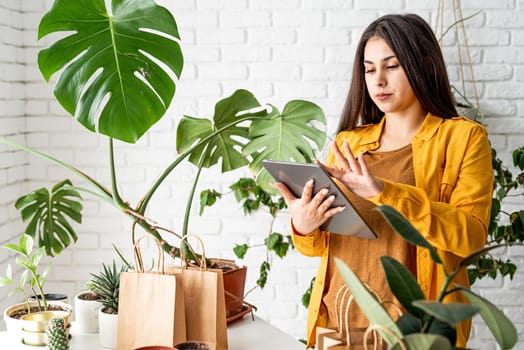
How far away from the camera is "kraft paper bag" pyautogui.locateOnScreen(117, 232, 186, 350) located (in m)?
1.65

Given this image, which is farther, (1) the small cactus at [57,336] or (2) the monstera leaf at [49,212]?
(2) the monstera leaf at [49,212]

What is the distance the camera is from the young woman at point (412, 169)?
1824mm

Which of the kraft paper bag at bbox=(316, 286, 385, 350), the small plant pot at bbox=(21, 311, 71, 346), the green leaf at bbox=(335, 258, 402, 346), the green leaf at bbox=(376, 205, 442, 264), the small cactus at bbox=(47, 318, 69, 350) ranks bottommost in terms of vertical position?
the small plant pot at bbox=(21, 311, 71, 346)

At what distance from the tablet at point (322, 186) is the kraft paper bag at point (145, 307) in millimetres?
337

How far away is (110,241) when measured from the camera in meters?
3.26

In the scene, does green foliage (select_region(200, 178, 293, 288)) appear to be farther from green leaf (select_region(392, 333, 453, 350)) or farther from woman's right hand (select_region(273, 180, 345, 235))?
green leaf (select_region(392, 333, 453, 350))

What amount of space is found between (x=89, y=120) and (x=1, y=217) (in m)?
1.47

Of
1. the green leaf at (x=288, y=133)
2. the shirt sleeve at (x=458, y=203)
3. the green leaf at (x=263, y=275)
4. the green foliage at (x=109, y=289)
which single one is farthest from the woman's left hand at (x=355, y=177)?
the green leaf at (x=263, y=275)

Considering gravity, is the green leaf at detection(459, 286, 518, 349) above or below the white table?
above

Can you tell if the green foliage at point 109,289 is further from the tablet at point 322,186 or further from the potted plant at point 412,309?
the potted plant at point 412,309

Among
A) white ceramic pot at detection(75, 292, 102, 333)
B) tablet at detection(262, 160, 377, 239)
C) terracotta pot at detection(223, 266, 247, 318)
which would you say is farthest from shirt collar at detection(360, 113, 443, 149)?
white ceramic pot at detection(75, 292, 102, 333)

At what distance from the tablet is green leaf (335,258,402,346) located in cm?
60

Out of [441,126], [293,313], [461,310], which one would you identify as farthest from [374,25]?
[293,313]

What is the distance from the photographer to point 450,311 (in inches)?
33.8
